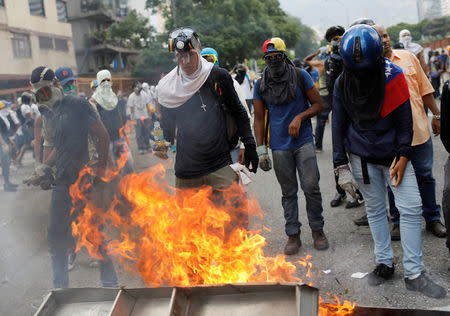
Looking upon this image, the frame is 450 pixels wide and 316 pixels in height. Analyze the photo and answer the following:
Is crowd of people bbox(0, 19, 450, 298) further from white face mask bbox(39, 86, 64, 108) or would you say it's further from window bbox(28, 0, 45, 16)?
window bbox(28, 0, 45, 16)

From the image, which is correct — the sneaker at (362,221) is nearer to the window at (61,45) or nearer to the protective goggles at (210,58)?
the protective goggles at (210,58)

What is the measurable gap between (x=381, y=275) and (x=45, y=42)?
3599cm

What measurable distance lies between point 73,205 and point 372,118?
8.74 feet

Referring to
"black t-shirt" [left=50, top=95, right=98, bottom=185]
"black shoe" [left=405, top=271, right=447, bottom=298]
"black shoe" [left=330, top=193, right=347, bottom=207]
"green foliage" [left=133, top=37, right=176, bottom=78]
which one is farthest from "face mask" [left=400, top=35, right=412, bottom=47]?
"green foliage" [left=133, top=37, right=176, bottom=78]

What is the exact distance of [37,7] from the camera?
3362 cm

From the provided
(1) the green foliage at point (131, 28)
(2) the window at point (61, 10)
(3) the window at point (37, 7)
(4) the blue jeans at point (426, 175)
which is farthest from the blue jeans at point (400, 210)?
(1) the green foliage at point (131, 28)

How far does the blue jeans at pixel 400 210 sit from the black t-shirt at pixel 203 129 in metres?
1.15

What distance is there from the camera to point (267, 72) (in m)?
4.58

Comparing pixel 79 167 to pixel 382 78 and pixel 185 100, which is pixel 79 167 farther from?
pixel 382 78

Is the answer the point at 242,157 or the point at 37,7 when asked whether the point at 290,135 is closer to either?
the point at 242,157

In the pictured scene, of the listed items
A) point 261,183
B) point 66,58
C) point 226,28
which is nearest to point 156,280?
point 261,183

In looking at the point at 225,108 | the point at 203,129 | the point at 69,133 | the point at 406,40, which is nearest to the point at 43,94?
the point at 69,133

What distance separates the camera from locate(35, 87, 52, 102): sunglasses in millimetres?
3721

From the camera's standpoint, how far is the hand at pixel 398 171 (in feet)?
11.0
